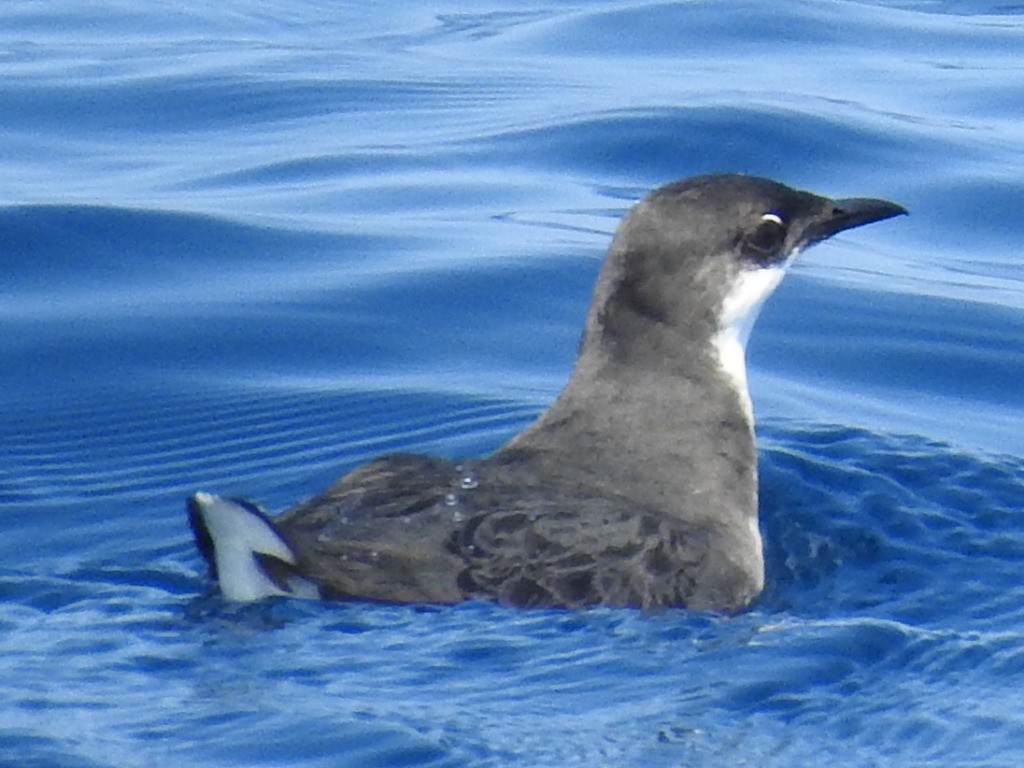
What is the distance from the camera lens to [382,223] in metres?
11.9

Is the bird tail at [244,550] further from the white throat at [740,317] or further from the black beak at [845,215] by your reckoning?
the black beak at [845,215]

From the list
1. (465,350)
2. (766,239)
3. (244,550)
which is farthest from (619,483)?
(465,350)

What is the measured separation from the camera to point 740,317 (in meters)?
7.70

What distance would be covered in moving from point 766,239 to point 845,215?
0.41m

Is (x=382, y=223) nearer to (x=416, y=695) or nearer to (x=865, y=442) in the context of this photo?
(x=865, y=442)

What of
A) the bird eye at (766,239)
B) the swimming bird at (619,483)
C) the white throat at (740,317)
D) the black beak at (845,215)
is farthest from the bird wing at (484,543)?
the black beak at (845,215)

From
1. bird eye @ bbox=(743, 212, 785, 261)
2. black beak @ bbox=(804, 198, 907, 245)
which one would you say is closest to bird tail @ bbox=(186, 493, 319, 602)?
bird eye @ bbox=(743, 212, 785, 261)

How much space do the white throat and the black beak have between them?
0.51 ft

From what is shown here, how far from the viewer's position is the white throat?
762cm

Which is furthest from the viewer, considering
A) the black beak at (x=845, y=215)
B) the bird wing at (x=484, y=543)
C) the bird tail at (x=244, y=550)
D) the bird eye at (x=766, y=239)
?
the black beak at (x=845, y=215)

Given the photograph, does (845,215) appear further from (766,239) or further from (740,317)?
(740,317)

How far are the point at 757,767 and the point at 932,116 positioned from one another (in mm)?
9136

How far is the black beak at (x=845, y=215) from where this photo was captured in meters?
7.83

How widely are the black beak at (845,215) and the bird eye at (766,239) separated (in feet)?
0.48
